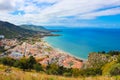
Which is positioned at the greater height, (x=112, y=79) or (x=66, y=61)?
(x=112, y=79)

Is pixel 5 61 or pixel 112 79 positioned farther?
pixel 5 61

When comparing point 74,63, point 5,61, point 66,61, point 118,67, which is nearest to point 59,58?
point 66,61

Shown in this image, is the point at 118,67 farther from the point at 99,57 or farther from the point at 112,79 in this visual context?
the point at 99,57

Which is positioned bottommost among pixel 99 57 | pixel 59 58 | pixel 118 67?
pixel 59 58

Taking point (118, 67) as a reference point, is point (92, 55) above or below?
below

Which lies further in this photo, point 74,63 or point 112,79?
point 74,63

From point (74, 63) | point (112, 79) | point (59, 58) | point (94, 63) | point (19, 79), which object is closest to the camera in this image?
point (19, 79)

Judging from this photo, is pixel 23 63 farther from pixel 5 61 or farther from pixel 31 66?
pixel 5 61

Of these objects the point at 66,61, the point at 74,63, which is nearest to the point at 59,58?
the point at 66,61

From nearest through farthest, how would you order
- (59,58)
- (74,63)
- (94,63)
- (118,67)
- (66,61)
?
(118,67)
(94,63)
(74,63)
(66,61)
(59,58)
